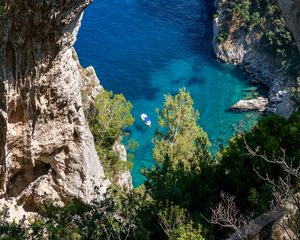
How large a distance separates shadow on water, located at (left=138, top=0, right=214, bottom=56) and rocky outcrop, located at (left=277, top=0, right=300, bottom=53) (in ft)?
145

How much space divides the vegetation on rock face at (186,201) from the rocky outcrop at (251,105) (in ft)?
97.6

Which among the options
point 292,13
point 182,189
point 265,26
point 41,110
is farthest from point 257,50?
point 292,13

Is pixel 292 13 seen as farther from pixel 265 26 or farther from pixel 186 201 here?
pixel 265 26

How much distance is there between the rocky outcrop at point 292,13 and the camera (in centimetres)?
1371

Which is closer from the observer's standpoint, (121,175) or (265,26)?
(121,175)

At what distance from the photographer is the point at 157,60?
186ft

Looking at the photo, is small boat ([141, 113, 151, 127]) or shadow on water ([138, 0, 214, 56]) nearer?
small boat ([141, 113, 151, 127])

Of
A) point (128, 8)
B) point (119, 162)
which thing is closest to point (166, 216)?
point (119, 162)

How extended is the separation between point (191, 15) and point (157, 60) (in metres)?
12.8

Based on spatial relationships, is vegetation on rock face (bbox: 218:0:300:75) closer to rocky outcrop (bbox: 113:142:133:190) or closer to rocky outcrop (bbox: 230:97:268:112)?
rocky outcrop (bbox: 230:97:268:112)

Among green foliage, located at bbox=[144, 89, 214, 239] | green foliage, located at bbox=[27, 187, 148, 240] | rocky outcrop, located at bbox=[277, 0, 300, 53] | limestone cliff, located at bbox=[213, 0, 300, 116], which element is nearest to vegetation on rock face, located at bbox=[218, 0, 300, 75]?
limestone cliff, located at bbox=[213, 0, 300, 116]

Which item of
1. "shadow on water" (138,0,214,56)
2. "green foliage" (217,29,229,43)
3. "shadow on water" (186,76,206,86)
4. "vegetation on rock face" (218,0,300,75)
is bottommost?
"shadow on water" (186,76,206,86)

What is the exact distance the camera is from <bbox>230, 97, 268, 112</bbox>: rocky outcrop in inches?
1896

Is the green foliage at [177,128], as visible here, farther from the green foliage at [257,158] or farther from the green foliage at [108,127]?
the green foliage at [257,158]
